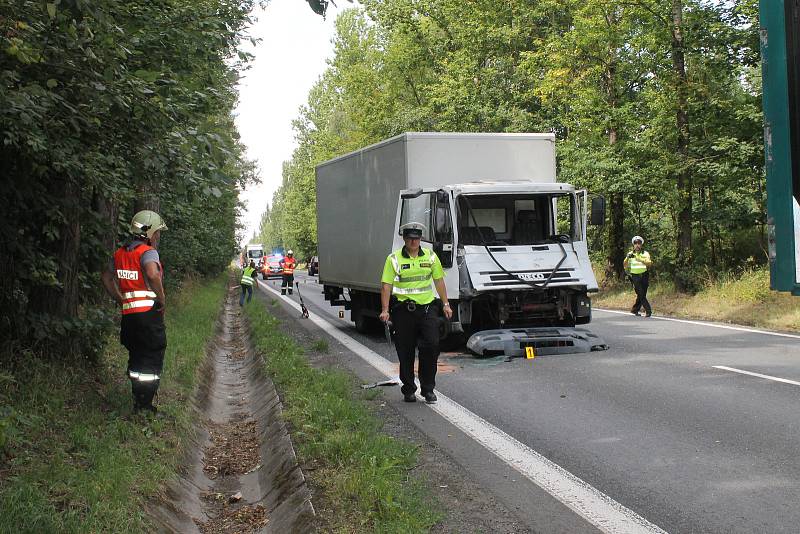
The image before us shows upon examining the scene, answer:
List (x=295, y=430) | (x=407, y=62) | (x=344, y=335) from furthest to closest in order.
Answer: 1. (x=407, y=62)
2. (x=344, y=335)
3. (x=295, y=430)

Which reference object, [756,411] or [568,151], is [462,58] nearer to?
[568,151]

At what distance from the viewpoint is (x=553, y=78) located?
24.3 meters

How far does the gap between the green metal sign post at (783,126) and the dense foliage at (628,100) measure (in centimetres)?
1558

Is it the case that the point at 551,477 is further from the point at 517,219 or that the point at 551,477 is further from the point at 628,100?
the point at 628,100

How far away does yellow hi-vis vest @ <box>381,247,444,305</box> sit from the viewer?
332 inches

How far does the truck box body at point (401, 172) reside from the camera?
1298 cm

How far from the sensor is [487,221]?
41.9 feet

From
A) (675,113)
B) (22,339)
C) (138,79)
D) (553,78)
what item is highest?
(553,78)

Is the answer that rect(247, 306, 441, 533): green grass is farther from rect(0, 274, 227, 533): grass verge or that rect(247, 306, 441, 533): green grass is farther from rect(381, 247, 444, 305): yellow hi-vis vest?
rect(381, 247, 444, 305): yellow hi-vis vest

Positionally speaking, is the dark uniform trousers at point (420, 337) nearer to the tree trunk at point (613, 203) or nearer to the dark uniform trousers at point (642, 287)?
the dark uniform trousers at point (642, 287)

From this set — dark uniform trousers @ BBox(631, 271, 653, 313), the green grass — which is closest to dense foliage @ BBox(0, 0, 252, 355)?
the green grass

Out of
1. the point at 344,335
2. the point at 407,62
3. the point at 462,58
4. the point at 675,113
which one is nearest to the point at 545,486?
the point at 344,335

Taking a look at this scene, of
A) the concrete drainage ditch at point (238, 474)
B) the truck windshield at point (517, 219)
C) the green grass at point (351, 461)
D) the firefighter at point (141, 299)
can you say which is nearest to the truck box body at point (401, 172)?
the truck windshield at point (517, 219)

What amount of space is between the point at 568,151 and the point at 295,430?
18.4 m
